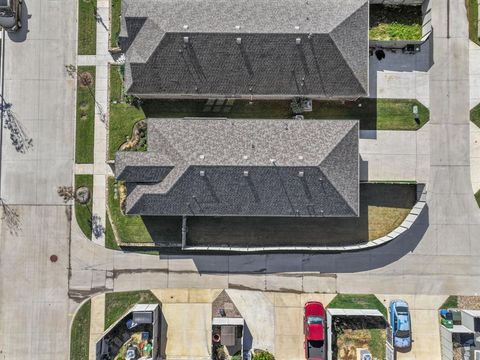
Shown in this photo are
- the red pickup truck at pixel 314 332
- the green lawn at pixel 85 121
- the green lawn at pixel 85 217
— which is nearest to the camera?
the red pickup truck at pixel 314 332

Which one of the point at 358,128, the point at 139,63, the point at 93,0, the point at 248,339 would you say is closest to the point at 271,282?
the point at 248,339

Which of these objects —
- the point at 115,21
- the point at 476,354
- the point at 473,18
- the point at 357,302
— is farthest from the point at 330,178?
the point at 115,21

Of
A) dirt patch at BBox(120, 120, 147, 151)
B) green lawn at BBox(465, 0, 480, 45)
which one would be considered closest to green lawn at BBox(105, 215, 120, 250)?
dirt patch at BBox(120, 120, 147, 151)

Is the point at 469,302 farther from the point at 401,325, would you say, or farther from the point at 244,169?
the point at 244,169

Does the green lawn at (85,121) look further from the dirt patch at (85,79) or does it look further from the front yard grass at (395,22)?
the front yard grass at (395,22)

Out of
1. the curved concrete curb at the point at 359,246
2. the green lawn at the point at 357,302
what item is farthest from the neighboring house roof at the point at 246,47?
the green lawn at the point at 357,302
